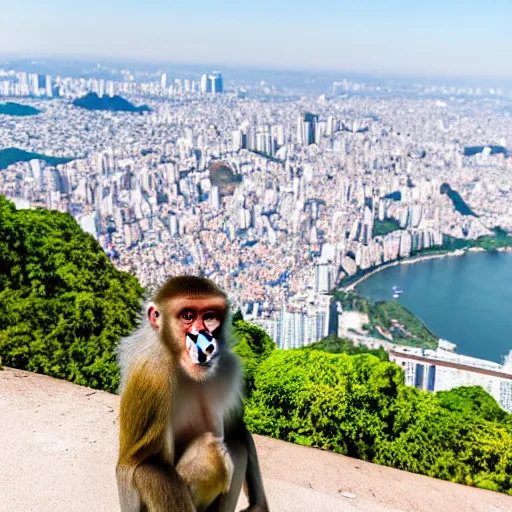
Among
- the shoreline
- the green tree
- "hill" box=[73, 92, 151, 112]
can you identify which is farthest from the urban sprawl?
the green tree

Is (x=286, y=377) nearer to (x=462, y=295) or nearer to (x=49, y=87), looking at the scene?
(x=462, y=295)

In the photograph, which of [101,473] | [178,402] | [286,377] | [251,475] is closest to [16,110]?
[286,377]

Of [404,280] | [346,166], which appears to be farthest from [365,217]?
[346,166]

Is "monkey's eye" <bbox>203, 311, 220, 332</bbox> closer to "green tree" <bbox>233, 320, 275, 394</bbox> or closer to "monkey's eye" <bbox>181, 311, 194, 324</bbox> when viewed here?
"monkey's eye" <bbox>181, 311, 194, 324</bbox>

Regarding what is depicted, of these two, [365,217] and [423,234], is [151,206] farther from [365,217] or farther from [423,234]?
[423,234]

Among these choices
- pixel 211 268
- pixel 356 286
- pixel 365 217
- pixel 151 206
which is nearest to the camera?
pixel 211 268

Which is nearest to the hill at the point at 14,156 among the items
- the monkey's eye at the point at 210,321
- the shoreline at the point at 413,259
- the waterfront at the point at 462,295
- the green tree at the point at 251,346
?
the shoreline at the point at 413,259

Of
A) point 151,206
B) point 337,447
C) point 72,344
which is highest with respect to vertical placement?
point 72,344
